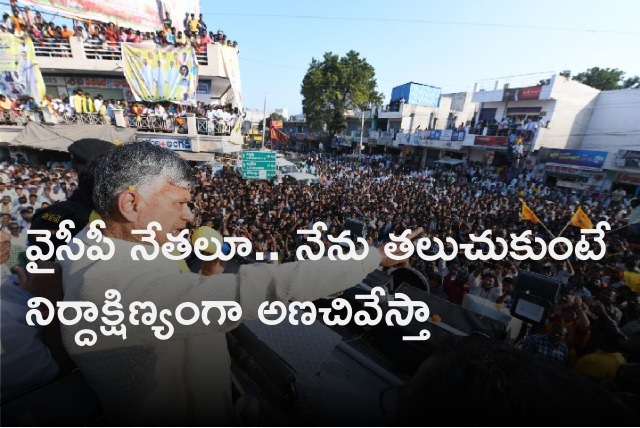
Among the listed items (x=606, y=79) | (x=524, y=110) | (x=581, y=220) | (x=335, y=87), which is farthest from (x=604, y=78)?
(x=581, y=220)

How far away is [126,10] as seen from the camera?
18078mm

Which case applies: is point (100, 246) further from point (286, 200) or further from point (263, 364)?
point (286, 200)

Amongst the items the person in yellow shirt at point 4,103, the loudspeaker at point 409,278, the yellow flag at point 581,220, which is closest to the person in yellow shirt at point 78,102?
the person in yellow shirt at point 4,103

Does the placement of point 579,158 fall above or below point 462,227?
above

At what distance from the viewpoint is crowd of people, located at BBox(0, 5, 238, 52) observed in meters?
17.0

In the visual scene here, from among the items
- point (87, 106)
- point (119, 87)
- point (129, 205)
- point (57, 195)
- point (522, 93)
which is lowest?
point (57, 195)

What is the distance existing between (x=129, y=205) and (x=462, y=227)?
9852 millimetres

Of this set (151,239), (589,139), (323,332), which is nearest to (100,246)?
(151,239)

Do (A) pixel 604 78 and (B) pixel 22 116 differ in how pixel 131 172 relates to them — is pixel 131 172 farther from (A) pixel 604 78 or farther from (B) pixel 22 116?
(A) pixel 604 78

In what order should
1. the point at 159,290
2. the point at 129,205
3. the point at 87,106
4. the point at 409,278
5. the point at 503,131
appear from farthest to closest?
the point at 503,131, the point at 87,106, the point at 409,278, the point at 129,205, the point at 159,290

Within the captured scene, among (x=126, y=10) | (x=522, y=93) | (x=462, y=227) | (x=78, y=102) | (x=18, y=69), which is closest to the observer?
(x=462, y=227)

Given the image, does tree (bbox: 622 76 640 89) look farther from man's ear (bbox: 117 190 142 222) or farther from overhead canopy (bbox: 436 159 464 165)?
man's ear (bbox: 117 190 142 222)

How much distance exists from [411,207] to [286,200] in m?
4.96

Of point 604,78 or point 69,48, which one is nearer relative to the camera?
point 69,48
